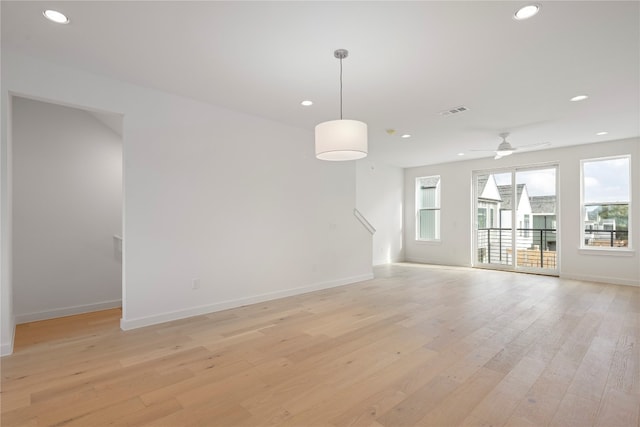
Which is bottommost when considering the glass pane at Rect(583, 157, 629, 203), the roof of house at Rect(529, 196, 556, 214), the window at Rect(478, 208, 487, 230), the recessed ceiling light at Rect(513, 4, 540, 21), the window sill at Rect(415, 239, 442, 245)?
the window sill at Rect(415, 239, 442, 245)

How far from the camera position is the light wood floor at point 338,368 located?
194 cm

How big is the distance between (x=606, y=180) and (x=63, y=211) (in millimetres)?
9225

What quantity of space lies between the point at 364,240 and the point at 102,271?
171 inches

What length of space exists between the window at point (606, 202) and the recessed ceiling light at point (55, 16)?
834cm

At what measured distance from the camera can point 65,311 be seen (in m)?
4.04

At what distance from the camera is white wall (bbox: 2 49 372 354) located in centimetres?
350

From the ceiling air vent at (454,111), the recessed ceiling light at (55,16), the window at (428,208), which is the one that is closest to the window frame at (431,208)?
the window at (428,208)

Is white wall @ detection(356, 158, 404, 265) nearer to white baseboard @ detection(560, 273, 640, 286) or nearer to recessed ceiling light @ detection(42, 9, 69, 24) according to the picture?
white baseboard @ detection(560, 273, 640, 286)

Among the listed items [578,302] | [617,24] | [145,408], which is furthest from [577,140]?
[145,408]

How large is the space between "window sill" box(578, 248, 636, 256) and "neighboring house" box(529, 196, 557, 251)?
589 mm

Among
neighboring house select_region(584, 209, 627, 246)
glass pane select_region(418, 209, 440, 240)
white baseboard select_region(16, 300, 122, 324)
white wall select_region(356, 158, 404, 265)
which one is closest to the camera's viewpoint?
white baseboard select_region(16, 300, 122, 324)

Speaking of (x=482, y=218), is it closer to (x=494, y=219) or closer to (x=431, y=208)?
(x=494, y=219)

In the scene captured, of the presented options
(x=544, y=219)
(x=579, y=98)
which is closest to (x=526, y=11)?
(x=579, y=98)

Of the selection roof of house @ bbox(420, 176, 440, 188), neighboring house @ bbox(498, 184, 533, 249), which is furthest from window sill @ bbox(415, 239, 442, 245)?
neighboring house @ bbox(498, 184, 533, 249)
